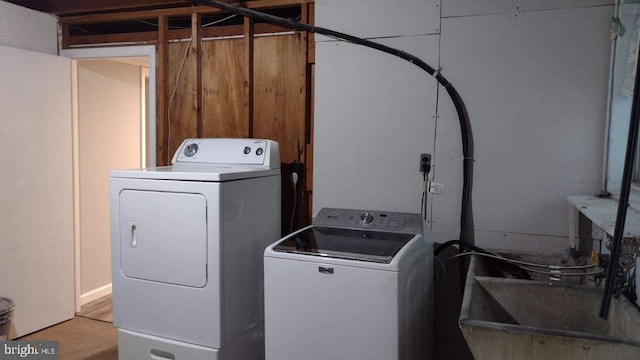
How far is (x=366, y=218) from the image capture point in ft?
7.49

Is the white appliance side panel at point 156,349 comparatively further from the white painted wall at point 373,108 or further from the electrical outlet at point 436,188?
the electrical outlet at point 436,188

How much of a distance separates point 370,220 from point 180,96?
1.66m

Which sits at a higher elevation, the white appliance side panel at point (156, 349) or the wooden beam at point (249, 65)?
the wooden beam at point (249, 65)

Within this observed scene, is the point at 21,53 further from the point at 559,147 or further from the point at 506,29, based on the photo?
the point at 559,147

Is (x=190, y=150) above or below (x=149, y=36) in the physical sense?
below

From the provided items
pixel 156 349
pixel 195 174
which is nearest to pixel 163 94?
pixel 195 174

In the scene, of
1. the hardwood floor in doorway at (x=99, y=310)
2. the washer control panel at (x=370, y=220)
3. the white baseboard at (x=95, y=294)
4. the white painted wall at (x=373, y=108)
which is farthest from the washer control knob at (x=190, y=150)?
the white baseboard at (x=95, y=294)

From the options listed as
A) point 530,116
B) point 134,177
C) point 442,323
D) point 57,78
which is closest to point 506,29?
point 530,116

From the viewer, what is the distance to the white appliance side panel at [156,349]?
6.93ft

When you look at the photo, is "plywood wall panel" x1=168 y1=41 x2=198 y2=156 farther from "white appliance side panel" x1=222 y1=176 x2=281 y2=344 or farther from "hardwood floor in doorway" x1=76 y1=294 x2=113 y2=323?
"hardwood floor in doorway" x1=76 y1=294 x2=113 y2=323

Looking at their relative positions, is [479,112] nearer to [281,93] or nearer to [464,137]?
[464,137]

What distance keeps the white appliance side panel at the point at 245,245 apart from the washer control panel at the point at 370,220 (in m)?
0.29

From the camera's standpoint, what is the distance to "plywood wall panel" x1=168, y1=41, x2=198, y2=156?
10.0ft

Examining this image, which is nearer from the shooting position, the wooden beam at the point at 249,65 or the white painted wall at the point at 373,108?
the white painted wall at the point at 373,108
